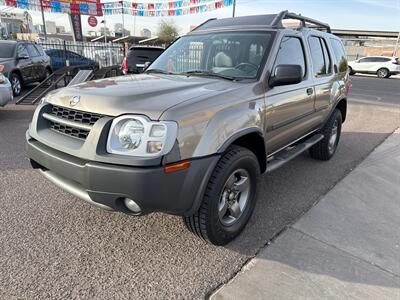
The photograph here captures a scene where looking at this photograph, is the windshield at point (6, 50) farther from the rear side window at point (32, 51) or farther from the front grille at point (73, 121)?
the front grille at point (73, 121)

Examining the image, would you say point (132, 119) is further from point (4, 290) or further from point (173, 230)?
point (4, 290)

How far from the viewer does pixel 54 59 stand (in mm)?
16656

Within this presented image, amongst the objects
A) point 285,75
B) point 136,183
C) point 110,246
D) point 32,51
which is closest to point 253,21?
point 285,75

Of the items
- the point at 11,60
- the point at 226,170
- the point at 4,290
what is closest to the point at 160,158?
the point at 226,170

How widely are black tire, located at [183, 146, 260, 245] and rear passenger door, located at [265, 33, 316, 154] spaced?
20.5 inches

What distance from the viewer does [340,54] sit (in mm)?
5297

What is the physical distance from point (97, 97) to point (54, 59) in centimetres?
1627

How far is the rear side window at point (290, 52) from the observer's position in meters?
3.42

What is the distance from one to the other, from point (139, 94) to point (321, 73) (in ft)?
9.67

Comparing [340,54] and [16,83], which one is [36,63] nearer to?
[16,83]

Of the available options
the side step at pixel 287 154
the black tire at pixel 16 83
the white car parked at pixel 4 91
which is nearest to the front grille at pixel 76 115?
the side step at pixel 287 154

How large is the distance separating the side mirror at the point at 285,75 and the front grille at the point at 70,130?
1726mm

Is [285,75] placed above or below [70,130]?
above

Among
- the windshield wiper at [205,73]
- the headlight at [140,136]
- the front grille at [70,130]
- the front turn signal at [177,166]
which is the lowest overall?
the front turn signal at [177,166]
